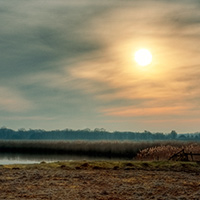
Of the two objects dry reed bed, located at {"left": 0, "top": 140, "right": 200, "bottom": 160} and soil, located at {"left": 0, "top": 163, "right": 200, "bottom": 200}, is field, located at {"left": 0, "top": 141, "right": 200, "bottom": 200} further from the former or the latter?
dry reed bed, located at {"left": 0, "top": 140, "right": 200, "bottom": 160}

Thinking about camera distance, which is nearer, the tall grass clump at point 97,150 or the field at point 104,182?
the field at point 104,182

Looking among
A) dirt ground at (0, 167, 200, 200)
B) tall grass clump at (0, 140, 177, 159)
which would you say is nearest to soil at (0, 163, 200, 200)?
dirt ground at (0, 167, 200, 200)

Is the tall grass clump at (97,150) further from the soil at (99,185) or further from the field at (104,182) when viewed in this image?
the soil at (99,185)

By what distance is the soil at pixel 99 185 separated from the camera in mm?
15797

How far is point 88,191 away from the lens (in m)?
16.8

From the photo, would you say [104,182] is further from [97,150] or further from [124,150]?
[97,150]

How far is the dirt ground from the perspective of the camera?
1586 centimetres

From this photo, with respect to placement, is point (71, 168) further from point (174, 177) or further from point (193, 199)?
point (193, 199)

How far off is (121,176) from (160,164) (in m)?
7.34

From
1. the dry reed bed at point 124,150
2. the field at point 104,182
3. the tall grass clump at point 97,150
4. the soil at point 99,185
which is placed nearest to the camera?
the soil at point 99,185

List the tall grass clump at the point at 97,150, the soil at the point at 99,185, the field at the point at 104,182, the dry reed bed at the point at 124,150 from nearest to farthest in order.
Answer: the soil at the point at 99,185 < the field at the point at 104,182 < the dry reed bed at the point at 124,150 < the tall grass clump at the point at 97,150

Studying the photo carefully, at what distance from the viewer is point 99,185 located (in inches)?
734

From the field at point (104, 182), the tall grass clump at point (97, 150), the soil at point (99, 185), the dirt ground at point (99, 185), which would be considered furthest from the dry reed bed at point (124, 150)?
the dirt ground at point (99, 185)

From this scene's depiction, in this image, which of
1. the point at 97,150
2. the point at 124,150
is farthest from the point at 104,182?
the point at 97,150
